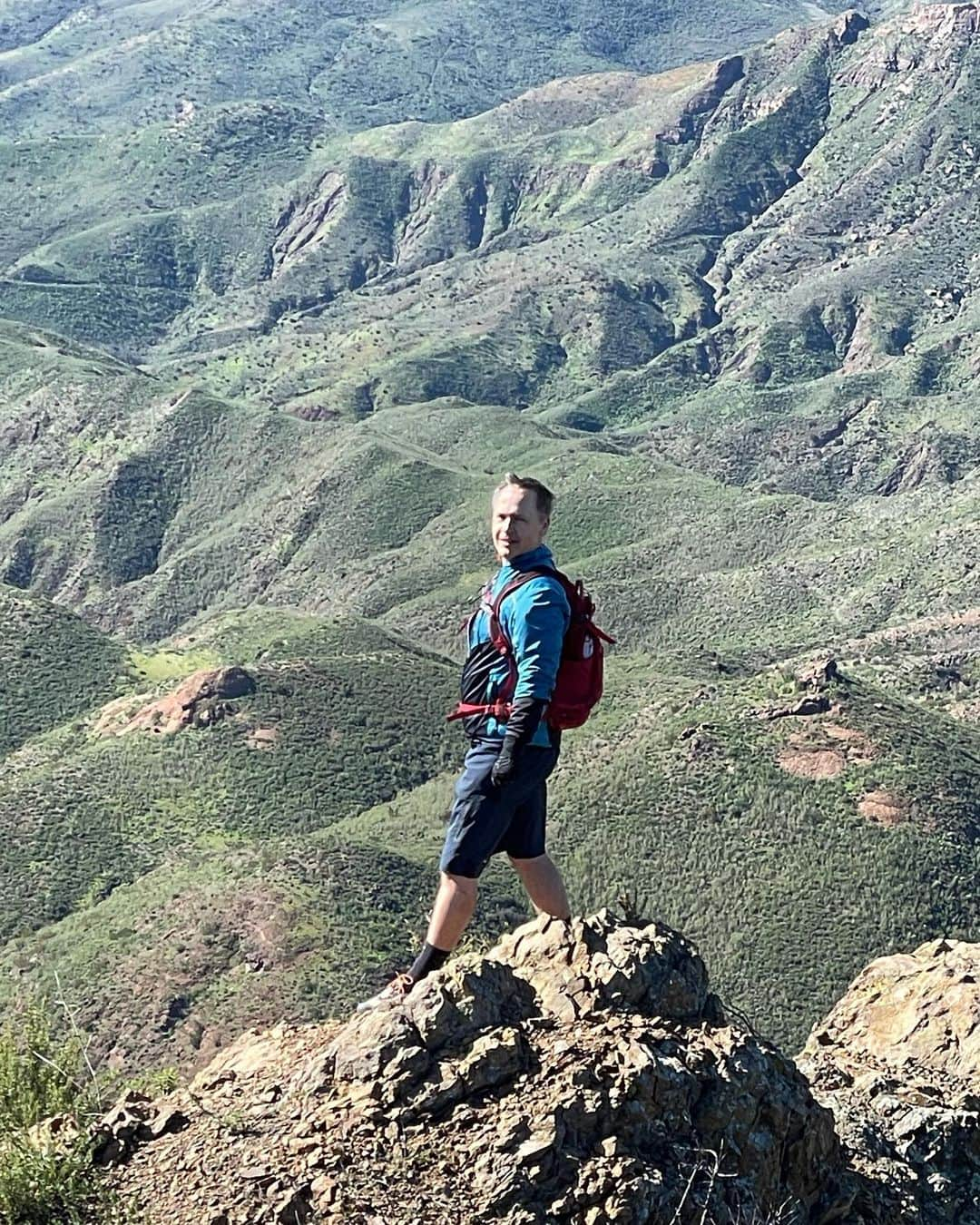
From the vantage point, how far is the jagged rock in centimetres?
1160

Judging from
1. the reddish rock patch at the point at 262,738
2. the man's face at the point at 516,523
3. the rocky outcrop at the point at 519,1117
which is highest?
the man's face at the point at 516,523

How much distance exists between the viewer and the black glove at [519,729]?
10.8 metres

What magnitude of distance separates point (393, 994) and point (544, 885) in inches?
53.1

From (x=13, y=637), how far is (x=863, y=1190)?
7837cm

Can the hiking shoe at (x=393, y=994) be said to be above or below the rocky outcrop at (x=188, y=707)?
above

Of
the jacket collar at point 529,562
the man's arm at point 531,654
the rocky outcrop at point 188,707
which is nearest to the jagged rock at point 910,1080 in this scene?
the man's arm at point 531,654

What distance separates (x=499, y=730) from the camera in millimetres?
11328

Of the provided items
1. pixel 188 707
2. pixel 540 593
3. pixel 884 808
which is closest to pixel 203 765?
pixel 188 707

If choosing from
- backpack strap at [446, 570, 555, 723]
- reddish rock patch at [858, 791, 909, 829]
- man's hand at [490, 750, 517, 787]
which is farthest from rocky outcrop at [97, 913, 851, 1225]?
reddish rock patch at [858, 791, 909, 829]

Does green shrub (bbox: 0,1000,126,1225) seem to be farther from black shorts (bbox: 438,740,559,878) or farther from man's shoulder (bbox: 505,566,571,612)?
man's shoulder (bbox: 505,566,571,612)

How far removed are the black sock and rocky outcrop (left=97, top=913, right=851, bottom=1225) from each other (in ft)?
1.10

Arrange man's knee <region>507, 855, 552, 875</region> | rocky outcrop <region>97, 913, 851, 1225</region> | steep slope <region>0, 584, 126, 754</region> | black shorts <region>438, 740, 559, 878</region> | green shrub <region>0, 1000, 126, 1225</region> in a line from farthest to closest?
steep slope <region>0, 584, 126, 754</region>
man's knee <region>507, 855, 552, 875</region>
black shorts <region>438, 740, 559, 878</region>
rocky outcrop <region>97, 913, 851, 1225</region>
green shrub <region>0, 1000, 126, 1225</region>

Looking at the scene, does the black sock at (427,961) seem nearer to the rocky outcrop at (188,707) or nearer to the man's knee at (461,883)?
the man's knee at (461,883)

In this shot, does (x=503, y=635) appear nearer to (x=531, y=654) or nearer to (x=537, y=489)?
(x=531, y=654)
